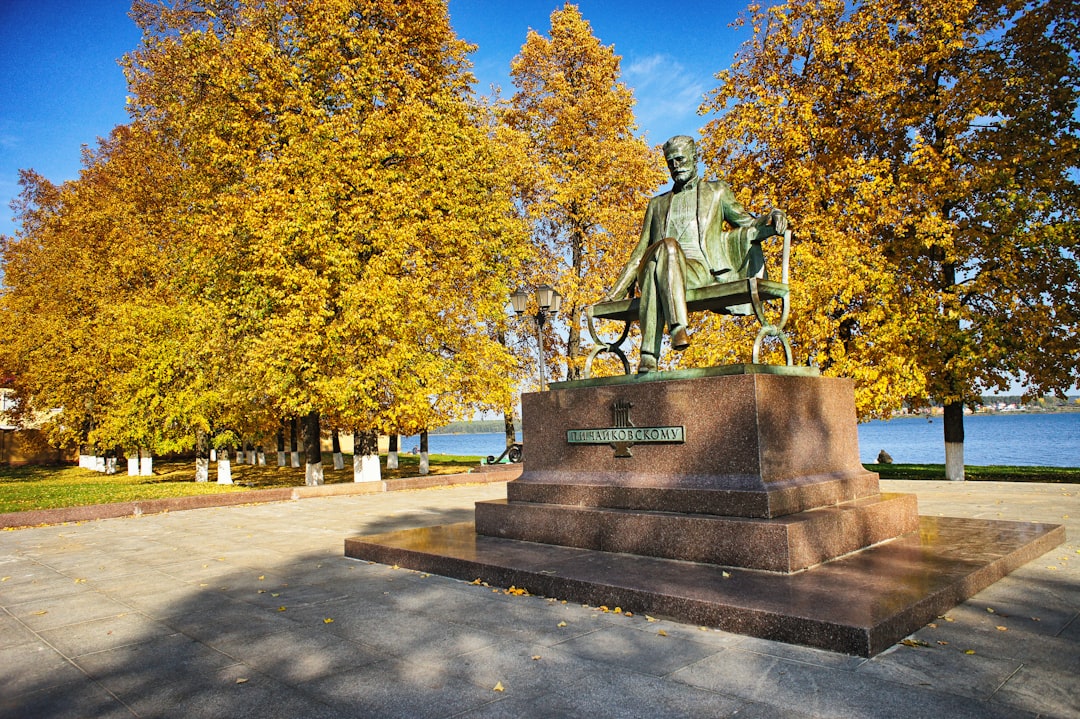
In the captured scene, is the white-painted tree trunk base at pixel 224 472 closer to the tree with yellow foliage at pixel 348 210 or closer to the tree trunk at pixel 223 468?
the tree trunk at pixel 223 468

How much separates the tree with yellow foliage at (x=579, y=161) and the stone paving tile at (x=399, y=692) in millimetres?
19739

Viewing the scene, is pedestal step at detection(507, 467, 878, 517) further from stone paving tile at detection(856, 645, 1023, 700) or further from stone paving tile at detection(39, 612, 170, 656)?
stone paving tile at detection(39, 612, 170, 656)

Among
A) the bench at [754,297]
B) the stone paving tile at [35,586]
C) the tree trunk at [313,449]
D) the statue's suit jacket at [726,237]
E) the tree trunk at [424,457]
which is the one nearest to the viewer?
the stone paving tile at [35,586]

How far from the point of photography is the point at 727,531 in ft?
19.8

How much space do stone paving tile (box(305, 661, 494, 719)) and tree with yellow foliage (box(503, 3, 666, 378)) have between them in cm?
1974

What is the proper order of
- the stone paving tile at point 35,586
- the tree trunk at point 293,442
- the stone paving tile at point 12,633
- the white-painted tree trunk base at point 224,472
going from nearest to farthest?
the stone paving tile at point 12,633 < the stone paving tile at point 35,586 < the white-painted tree trunk base at point 224,472 < the tree trunk at point 293,442

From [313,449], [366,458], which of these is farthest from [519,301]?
[313,449]

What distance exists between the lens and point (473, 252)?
2048cm

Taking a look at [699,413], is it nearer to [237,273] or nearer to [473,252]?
[473,252]

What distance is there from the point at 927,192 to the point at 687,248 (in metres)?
13.6

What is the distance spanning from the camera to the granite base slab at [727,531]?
5801mm

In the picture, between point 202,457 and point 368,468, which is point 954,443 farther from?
point 202,457

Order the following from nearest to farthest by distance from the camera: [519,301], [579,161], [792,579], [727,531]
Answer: [792,579] < [727,531] < [519,301] < [579,161]

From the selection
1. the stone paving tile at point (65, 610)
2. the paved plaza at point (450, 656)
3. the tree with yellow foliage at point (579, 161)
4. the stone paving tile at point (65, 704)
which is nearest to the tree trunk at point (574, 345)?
the tree with yellow foliage at point (579, 161)
